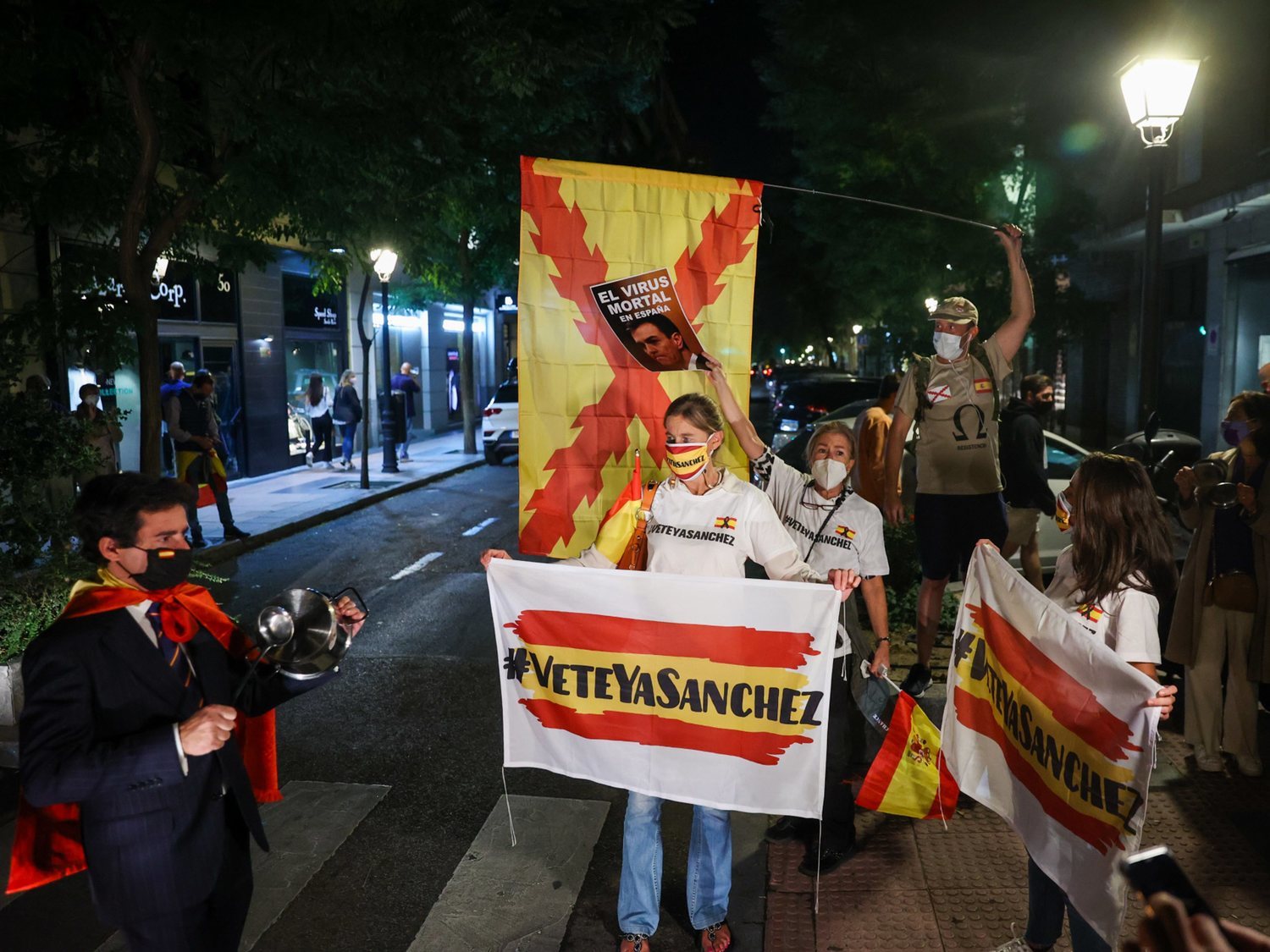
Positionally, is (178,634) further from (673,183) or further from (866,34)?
(866,34)

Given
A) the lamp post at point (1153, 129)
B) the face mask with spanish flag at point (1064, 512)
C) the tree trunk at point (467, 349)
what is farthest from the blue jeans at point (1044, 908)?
the tree trunk at point (467, 349)

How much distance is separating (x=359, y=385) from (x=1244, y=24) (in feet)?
63.1

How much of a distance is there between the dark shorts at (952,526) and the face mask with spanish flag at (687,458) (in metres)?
2.56

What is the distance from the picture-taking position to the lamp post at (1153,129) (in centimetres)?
789

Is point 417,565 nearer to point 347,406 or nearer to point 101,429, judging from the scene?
point 101,429

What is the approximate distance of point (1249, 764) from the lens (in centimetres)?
532

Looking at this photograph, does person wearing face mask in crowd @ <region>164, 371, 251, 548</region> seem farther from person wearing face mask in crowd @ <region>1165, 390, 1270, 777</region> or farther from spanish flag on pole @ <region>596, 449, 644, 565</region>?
person wearing face mask in crowd @ <region>1165, 390, 1270, 777</region>

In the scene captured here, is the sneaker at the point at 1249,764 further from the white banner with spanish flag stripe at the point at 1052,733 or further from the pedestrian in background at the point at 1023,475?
the white banner with spanish flag stripe at the point at 1052,733

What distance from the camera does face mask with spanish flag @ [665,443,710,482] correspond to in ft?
12.5

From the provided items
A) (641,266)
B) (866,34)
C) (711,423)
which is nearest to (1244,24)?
(866,34)

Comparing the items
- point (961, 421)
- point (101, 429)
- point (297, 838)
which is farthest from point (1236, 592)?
point (101, 429)

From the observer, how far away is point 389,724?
6.48 meters

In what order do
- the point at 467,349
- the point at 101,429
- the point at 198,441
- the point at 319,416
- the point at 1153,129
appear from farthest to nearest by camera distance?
the point at 467,349 → the point at 319,416 → the point at 198,441 → the point at 1153,129 → the point at 101,429

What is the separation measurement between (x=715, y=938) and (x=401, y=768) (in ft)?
8.27
